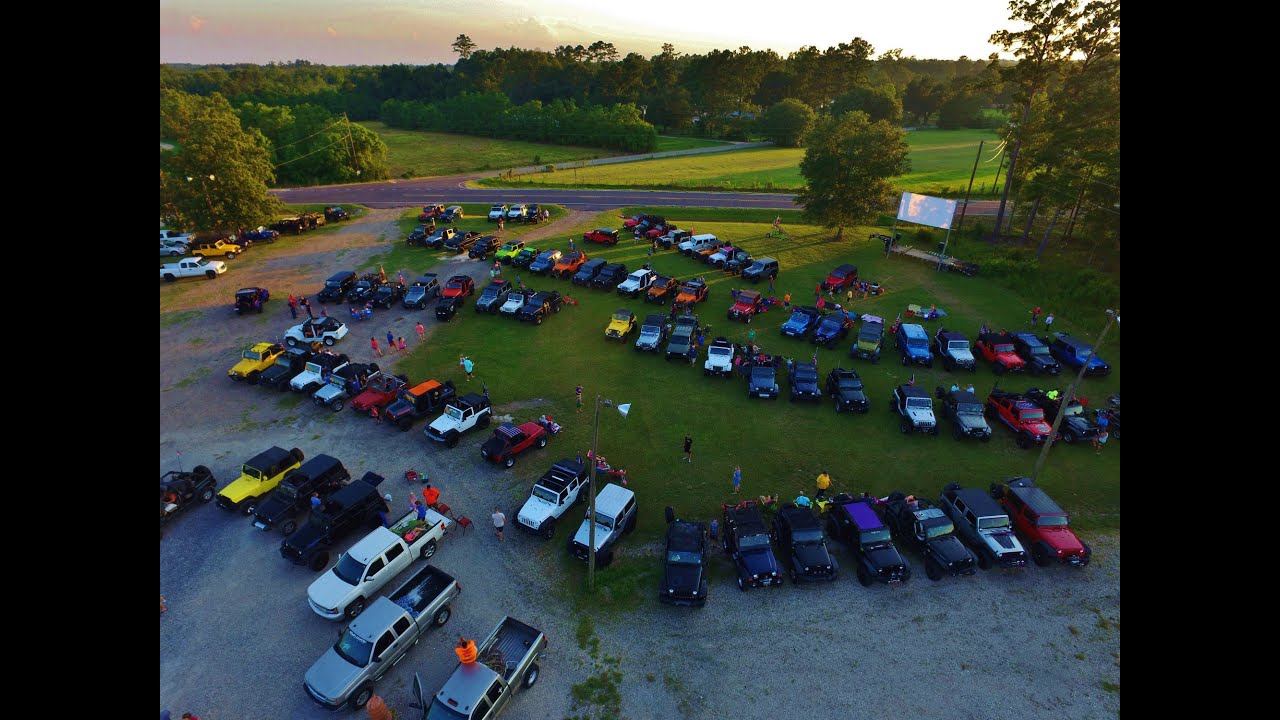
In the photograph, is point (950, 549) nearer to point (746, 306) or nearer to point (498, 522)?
point (498, 522)

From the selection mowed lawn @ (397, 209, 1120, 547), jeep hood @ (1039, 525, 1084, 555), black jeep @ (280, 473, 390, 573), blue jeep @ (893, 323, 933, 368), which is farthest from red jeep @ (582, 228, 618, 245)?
jeep hood @ (1039, 525, 1084, 555)

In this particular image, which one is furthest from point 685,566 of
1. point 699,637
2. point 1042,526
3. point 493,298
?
point 493,298

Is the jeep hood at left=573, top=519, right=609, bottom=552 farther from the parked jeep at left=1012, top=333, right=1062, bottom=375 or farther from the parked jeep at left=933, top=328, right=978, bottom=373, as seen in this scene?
the parked jeep at left=1012, top=333, right=1062, bottom=375

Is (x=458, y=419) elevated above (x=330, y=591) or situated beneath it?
elevated above

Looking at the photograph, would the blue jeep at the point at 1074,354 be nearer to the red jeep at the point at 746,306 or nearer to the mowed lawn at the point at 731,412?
the mowed lawn at the point at 731,412

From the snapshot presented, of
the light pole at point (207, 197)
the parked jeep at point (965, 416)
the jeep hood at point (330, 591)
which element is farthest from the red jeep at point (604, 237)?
the jeep hood at point (330, 591)

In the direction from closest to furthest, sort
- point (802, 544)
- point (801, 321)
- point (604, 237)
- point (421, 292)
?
point (802, 544), point (801, 321), point (421, 292), point (604, 237)

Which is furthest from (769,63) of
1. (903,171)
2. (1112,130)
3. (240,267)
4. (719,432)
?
(719,432)
